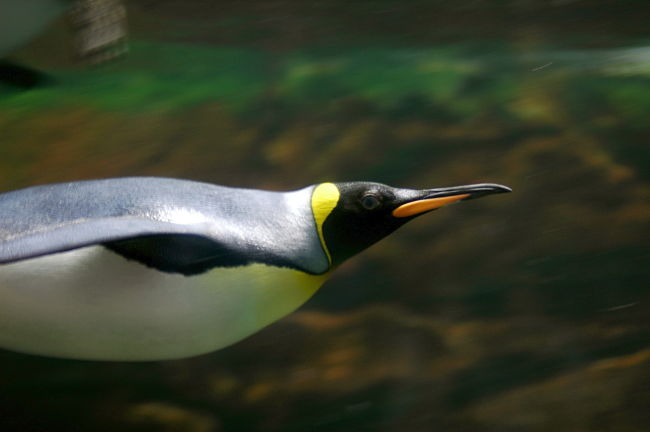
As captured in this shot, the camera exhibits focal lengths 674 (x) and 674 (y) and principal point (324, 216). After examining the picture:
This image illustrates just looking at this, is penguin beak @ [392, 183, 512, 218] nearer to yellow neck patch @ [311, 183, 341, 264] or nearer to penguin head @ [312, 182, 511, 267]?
penguin head @ [312, 182, 511, 267]

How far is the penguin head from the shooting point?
116 centimetres

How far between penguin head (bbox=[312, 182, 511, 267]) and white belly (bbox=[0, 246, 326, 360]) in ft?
0.33

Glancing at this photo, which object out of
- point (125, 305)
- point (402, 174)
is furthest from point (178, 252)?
point (402, 174)

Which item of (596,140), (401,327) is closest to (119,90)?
(401,327)

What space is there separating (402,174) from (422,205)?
0.29 metres

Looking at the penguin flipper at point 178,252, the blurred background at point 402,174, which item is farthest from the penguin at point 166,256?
the blurred background at point 402,174

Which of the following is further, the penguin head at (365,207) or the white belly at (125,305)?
the penguin head at (365,207)

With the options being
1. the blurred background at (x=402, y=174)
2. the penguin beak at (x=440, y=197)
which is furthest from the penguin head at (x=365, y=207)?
the blurred background at (x=402, y=174)

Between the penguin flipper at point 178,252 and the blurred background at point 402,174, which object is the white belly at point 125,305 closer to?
the penguin flipper at point 178,252

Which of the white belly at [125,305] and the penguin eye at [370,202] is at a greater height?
the penguin eye at [370,202]

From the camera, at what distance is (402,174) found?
144 centimetres

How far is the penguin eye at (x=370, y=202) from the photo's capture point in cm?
117

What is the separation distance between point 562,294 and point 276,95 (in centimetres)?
77

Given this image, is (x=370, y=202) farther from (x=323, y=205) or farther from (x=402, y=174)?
(x=402, y=174)
